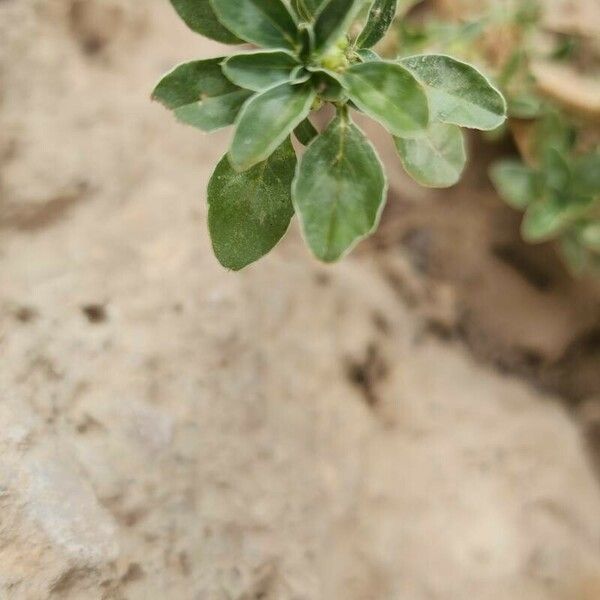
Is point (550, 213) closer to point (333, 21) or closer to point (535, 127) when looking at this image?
point (535, 127)

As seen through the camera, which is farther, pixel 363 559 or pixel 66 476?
pixel 363 559

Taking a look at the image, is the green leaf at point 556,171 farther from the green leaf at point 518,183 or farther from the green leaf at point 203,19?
the green leaf at point 203,19

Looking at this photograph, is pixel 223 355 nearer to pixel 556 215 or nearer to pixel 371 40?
pixel 371 40

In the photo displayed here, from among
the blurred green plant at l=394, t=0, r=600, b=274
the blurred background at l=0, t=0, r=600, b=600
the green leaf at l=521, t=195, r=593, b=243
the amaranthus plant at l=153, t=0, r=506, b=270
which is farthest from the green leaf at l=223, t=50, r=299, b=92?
the green leaf at l=521, t=195, r=593, b=243

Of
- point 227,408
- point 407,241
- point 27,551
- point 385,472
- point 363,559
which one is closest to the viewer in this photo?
point 27,551

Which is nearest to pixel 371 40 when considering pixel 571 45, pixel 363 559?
pixel 571 45

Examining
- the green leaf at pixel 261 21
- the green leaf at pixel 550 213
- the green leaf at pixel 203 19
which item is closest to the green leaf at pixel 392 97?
the green leaf at pixel 261 21
